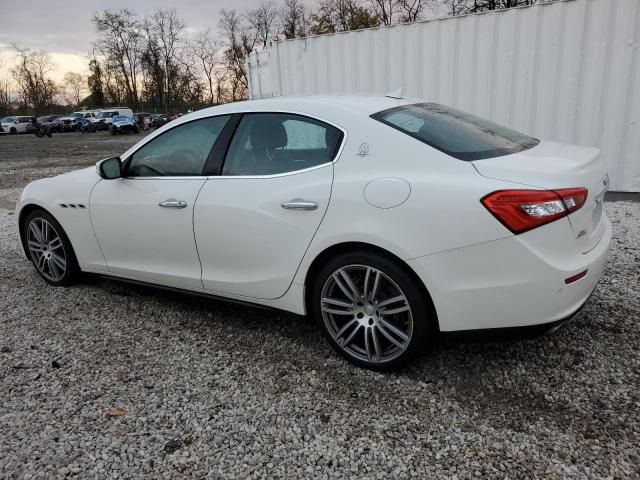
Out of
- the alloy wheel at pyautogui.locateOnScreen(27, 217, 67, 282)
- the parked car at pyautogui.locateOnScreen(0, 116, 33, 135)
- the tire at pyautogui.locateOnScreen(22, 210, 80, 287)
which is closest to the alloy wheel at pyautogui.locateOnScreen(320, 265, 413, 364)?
the tire at pyautogui.locateOnScreen(22, 210, 80, 287)

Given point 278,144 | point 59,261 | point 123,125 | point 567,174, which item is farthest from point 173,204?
point 123,125

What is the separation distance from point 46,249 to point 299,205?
2.75 meters

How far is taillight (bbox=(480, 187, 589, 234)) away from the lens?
2361mm

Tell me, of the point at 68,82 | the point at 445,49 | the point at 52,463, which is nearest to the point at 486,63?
the point at 445,49

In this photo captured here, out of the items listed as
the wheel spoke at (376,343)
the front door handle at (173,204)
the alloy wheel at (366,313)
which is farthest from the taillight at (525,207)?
the front door handle at (173,204)

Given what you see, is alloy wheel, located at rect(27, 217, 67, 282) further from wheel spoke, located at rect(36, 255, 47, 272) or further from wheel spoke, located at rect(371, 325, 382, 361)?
wheel spoke, located at rect(371, 325, 382, 361)

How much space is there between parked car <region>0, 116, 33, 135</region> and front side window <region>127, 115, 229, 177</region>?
46.6 meters

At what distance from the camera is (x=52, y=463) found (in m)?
2.35

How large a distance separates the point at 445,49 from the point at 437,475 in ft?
22.1

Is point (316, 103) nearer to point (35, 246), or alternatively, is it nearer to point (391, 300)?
point (391, 300)

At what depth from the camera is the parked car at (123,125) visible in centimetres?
3597

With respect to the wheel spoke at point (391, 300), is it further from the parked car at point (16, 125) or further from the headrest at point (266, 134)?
the parked car at point (16, 125)

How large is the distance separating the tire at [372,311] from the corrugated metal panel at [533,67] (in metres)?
3.99

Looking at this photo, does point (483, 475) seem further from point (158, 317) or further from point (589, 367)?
point (158, 317)
